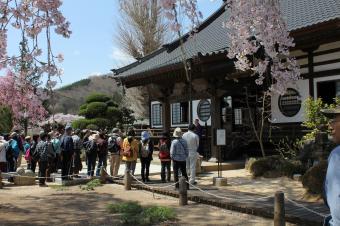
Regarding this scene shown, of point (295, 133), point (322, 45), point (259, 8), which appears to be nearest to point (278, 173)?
point (295, 133)

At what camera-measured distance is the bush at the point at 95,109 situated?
33.4m

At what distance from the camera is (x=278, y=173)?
12.6 metres

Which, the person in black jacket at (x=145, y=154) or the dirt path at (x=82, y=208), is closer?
the dirt path at (x=82, y=208)

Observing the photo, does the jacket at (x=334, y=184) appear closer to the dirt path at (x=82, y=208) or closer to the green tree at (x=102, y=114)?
the dirt path at (x=82, y=208)

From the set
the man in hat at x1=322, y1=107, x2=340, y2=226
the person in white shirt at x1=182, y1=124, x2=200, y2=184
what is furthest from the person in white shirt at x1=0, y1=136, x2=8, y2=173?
the man in hat at x1=322, y1=107, x2=340, y2=226

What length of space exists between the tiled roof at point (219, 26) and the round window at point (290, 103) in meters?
2.22

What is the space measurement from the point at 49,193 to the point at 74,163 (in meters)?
2.55

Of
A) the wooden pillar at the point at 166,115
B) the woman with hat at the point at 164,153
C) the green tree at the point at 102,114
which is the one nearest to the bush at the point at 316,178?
the woman with hat at the point at 164,153

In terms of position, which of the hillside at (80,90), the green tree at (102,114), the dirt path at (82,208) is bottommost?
the dirt path at (82,208)

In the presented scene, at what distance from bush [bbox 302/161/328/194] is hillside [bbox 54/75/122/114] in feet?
187

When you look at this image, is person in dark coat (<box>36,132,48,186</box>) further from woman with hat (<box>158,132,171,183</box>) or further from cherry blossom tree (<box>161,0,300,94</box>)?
cherry blossom tree (<box>161,0,300,94</box>)

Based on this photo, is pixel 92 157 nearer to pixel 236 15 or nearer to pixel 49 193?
pixel 49 193

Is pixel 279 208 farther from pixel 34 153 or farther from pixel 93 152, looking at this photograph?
pixel 34 153

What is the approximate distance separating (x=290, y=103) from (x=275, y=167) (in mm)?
3171
